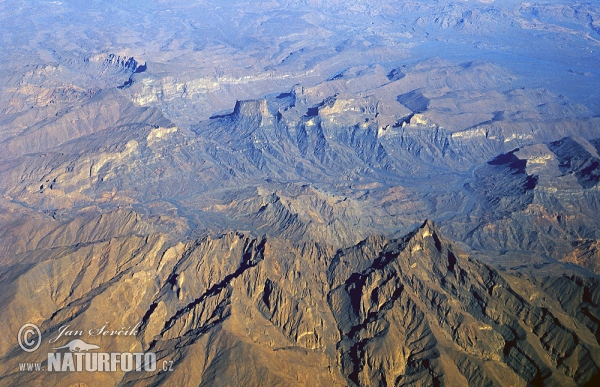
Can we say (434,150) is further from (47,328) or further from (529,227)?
(47,328)

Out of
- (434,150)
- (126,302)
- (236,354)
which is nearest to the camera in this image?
(236,354)

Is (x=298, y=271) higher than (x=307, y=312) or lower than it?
lower

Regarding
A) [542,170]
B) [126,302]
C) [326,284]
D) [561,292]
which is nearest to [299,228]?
[326,284]

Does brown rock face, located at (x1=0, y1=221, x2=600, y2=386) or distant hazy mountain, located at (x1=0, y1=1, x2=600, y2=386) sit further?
distant hazy mountain, located at (x1=0, y1=1, x2=600, y2=386)

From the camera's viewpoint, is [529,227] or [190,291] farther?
[529,227]

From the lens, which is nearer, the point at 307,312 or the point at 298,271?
the point at 307,312

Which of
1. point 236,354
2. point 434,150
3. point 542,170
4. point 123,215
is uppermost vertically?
point 236,354

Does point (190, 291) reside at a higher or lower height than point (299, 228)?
higher

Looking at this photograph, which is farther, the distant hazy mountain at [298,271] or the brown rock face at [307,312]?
the distant hazy mountain at [298,271]
